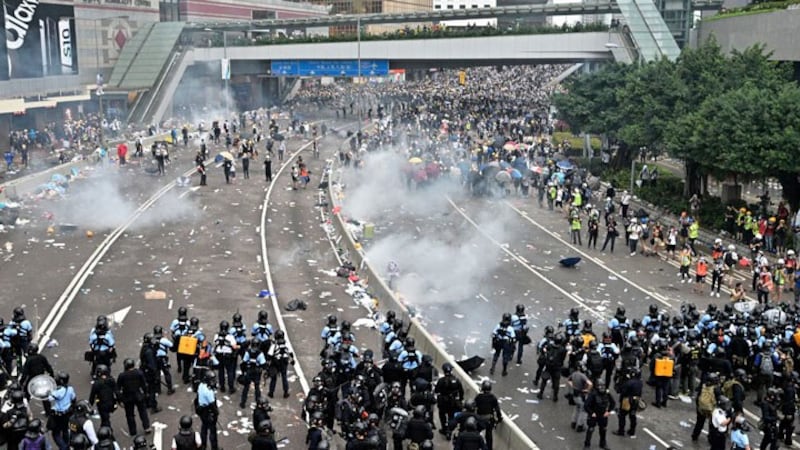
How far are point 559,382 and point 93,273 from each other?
46.7ft

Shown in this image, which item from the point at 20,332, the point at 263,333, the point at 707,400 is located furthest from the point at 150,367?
the point at 707,400

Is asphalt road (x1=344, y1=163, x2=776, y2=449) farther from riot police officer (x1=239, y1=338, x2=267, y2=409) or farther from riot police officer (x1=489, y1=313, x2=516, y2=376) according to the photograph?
riot police officer (x1=239, y1=338, x2=267, y2=409)

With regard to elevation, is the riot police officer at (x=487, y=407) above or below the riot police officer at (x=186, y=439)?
below

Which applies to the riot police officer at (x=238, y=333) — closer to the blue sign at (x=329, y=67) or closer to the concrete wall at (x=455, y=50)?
the concrete wall at (x=455, y=50)

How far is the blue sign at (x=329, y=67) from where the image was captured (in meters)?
67.5

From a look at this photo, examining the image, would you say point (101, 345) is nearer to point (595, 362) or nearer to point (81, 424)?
point (81, 424)

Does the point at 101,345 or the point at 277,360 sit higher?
the point at 101,345

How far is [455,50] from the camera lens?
62750 millimetres

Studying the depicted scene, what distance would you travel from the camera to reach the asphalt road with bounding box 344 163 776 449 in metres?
16.2

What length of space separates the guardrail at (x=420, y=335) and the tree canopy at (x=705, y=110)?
13.3 metres

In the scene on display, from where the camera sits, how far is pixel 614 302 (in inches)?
955

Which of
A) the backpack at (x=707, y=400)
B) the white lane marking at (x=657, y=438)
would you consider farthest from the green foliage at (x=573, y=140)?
the backpack at (x=707, y=400)

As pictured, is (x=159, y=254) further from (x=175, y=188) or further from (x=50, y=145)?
(x=50, y=145)

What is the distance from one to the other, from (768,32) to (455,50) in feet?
81.2
